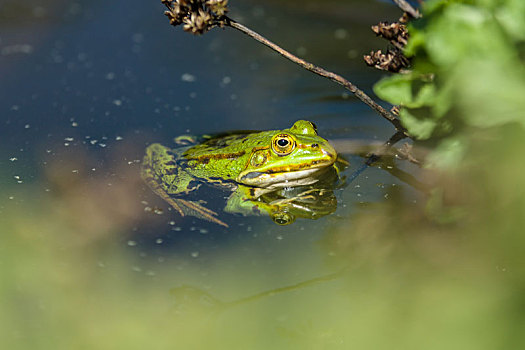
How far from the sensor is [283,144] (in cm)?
297

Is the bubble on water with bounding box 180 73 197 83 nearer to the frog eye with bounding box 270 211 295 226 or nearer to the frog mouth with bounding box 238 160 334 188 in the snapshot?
the frog mouth with bounding box 238 160 334 188

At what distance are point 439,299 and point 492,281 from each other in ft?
0.77

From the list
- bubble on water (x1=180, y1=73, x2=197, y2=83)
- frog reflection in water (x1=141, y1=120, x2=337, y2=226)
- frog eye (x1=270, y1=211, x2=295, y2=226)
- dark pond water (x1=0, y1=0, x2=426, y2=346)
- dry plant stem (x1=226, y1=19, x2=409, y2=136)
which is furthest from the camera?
bubble on water (x1=180, y1=73, x2=197, y2=83)

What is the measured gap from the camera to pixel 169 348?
2.07 meters

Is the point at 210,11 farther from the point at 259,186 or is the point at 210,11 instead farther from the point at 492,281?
the point at 492,281

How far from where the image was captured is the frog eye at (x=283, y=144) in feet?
9.70

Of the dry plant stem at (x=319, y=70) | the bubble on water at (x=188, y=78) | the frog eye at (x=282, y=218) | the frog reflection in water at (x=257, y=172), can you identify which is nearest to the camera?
the dry plant stem at (x=319, y=70)

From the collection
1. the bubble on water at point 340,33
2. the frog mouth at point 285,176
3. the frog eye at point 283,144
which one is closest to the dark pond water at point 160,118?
the bubble on water at point 340,33

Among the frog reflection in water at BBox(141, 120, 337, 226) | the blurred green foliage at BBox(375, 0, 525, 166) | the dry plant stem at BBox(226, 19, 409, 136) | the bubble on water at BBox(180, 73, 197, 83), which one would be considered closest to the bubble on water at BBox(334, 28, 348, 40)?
the bubble on water at BBox(180, 73, 197, 83)

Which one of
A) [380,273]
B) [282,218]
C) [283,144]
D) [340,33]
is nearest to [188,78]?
[340,33]

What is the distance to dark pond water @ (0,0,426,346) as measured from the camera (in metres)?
2.54

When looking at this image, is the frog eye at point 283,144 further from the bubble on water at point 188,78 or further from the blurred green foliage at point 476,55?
the bubble on water at point 188,78

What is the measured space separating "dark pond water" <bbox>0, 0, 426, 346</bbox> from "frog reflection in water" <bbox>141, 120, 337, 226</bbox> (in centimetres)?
9

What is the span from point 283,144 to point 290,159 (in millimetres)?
90
